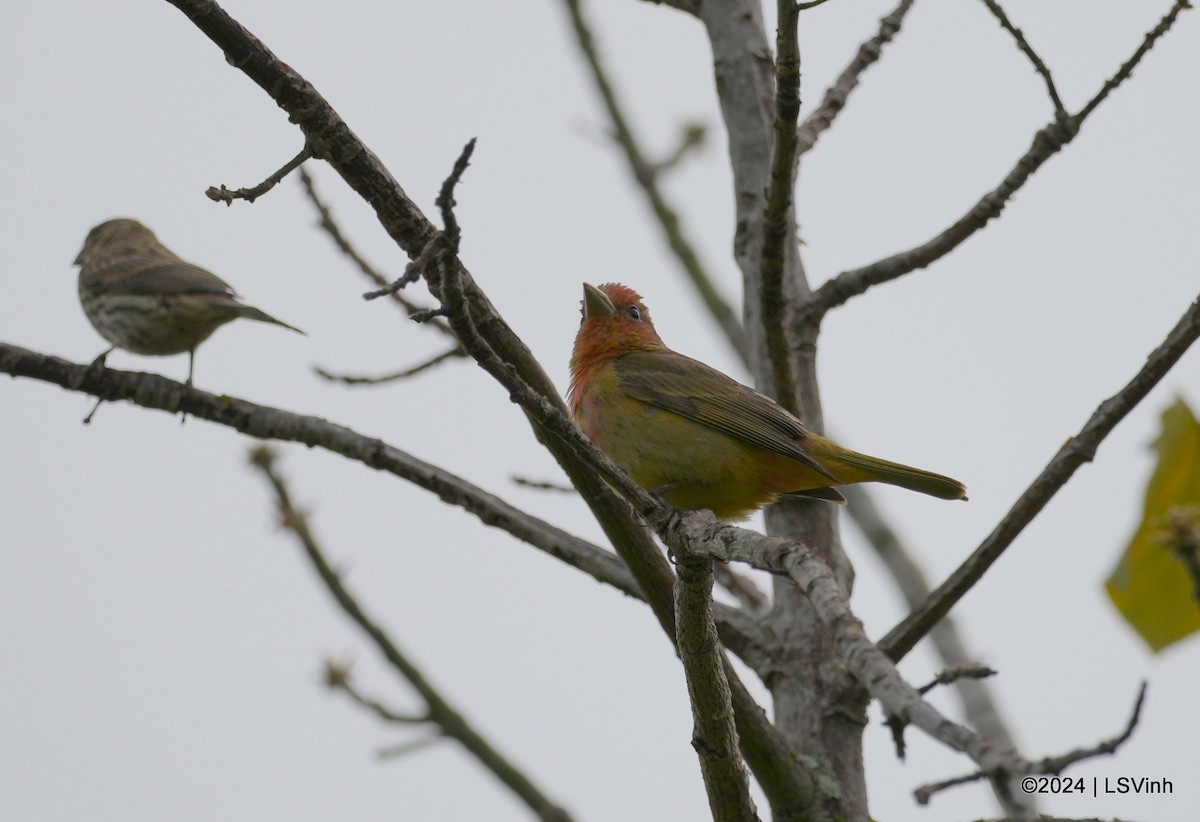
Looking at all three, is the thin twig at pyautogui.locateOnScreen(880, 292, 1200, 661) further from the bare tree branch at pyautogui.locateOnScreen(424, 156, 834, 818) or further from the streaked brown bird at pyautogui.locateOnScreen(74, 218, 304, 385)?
the streaked brown bird at pyautogui.locateOnScreen(74, 218, 304, 385)

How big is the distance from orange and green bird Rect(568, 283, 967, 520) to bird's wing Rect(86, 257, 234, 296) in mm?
3289

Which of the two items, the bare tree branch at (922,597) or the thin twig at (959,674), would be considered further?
the bare tree branch at (922,597)

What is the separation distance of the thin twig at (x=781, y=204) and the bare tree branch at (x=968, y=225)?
1.52ft

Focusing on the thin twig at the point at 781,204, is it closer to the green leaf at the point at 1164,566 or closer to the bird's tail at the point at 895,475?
the bird's tail at the point at 895,475

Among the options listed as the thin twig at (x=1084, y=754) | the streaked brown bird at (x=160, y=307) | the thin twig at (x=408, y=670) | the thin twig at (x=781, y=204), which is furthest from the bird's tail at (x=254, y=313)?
the thin twig at (x=1084, y=754)

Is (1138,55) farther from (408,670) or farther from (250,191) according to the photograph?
(408,670)

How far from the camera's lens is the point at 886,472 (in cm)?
566

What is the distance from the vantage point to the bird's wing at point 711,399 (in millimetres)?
5363

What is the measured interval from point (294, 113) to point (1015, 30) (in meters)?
2.37

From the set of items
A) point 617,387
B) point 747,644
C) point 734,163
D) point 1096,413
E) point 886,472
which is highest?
point 734,163

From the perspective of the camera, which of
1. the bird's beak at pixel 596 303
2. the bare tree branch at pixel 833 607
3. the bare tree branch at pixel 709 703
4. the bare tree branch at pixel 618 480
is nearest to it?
the bare tree branch at pixel 833 607

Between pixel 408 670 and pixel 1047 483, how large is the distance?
9.87 ft

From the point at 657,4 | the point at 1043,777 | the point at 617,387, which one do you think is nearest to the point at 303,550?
the point at 617,387

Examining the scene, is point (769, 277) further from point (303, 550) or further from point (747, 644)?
point (303, 550)
